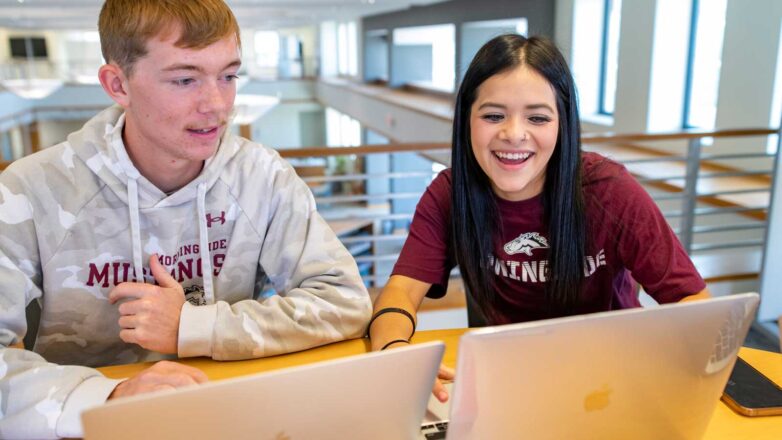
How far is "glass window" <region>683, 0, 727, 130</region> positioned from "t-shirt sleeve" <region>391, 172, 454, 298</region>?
3.22m

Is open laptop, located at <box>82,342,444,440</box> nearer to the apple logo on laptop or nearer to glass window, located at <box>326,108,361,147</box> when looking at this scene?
the apple logo on laptop

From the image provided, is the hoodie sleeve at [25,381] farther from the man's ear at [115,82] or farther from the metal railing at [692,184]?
the metal railing at [692,184]

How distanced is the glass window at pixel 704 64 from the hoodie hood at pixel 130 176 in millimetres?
3631

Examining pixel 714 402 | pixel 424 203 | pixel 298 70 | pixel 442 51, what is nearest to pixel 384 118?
pixel 442 51

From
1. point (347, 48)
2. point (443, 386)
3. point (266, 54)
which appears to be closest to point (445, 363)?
point (443, 386)

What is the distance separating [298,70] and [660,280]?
47.3ft

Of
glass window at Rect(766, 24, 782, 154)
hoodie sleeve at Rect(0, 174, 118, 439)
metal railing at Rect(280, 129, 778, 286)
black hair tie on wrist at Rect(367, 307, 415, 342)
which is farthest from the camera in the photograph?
glass window at Rect(766, 24, 782, 154)

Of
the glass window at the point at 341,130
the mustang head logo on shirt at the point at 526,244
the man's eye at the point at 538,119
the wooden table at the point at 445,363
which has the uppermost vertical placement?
the man's eye at the point at 538,119

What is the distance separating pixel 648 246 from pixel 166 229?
868 millimetres

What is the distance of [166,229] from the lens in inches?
42.6

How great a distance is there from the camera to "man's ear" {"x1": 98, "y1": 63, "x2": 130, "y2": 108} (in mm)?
979

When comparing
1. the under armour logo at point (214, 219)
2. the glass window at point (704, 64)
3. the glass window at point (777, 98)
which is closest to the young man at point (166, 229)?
the under armour logo at point (214, 219)

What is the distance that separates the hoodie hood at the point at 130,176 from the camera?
3.40 ft

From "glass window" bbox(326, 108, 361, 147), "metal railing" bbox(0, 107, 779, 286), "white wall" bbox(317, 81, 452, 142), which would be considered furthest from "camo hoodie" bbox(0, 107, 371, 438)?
"glass window" bbox(326, 108, 361, 147)
